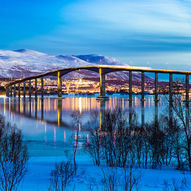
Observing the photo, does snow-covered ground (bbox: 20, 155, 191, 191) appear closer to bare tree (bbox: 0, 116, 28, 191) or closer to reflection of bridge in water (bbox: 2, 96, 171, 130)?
bare tree (bbox: 0, 116, 28, 191)

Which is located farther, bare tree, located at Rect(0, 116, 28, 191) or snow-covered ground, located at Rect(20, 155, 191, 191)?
snow-covered ground, located at Rect(20, 155, 191, 191)

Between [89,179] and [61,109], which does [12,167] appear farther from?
[61,109]

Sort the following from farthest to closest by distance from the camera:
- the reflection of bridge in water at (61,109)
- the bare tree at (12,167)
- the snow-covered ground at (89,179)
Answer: the reflection of bridge in water at (61,109), the snow-covered ground at (89,179), the bare tree at (12,167)

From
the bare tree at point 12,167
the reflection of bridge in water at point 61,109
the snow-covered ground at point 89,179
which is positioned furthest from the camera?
the reflection of bridge in water at point 61,109

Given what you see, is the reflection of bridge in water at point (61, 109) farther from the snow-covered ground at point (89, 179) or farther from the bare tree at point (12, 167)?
the bare tree at point (12, 167)

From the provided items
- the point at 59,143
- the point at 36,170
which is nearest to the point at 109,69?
the point at 59,143

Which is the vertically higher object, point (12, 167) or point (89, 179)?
point (12, 167)

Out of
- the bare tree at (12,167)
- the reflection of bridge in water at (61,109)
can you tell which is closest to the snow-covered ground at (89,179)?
the bare tree at (12,167)

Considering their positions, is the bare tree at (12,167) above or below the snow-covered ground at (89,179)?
above

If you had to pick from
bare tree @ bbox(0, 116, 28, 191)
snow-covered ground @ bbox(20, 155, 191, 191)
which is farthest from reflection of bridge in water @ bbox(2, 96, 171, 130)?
bare tree @ bbox(0, 116, 28, 191)

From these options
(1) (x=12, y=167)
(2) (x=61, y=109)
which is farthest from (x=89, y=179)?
(2) (x=61, y=109)

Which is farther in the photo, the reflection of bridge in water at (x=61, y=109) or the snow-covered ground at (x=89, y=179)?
the reflection of bridge in water at (x=61, y=109)

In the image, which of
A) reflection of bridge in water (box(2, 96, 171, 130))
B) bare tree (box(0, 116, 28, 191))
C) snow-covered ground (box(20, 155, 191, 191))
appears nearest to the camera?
bare tree (box(0, 116, 28, 191))

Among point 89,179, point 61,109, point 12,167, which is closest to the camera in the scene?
point 89,179
